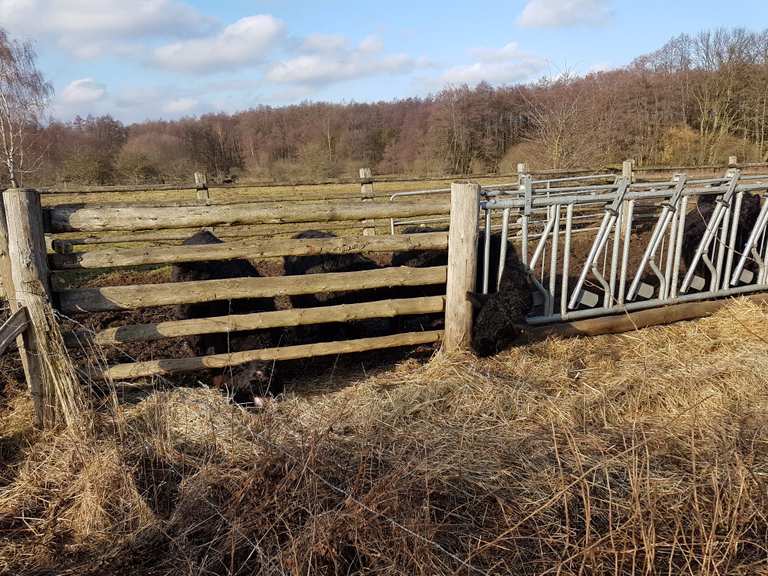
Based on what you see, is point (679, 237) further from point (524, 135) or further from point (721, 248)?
point (524, 135)

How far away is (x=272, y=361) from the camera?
15.6 ft

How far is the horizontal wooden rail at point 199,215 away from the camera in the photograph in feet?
13.9

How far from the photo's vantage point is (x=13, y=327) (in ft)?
12.2

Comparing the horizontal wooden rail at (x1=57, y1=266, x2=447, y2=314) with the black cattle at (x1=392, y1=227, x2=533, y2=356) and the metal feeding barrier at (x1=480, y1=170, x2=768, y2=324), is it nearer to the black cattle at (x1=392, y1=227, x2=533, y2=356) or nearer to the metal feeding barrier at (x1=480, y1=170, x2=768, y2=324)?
the black cattle at (x1=392, y1=227, x2=533, y2=356)

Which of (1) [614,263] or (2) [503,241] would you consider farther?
(1) [614,263]

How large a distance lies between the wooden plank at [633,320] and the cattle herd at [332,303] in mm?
407

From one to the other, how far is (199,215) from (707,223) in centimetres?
644

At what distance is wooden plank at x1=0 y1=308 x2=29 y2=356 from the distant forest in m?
17.1

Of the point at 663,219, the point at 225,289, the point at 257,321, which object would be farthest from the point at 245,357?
the point at 663,219

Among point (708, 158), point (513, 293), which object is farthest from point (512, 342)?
point (708, 158)

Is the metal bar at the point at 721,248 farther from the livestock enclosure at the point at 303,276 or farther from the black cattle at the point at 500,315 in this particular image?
the black cattle at the point at 500,315

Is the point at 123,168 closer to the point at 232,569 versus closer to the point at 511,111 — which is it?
the point at 511,111

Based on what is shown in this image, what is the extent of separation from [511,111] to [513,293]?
3949 cm

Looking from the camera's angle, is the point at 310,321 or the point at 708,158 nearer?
the point at 310,321
